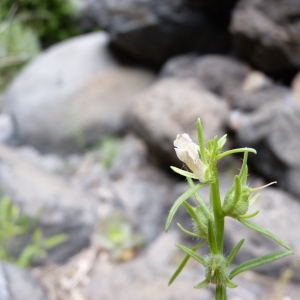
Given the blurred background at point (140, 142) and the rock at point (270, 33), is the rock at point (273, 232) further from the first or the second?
the rock at point (270, 33)

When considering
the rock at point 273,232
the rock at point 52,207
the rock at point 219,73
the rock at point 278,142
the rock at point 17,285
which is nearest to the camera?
the rock at point 17,285

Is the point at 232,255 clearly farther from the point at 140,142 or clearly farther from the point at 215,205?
the point at 140,142

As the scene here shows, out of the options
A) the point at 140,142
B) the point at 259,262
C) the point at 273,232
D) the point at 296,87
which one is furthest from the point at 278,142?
the point at 259,262

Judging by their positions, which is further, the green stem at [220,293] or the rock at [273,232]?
the rock at [273,232]

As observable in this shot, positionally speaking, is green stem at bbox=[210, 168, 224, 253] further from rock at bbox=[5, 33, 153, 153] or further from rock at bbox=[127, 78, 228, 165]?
rock at bbox=[5, 33, 153, 153]

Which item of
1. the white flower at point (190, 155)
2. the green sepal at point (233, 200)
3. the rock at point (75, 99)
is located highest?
the white flower at point (190, 155)

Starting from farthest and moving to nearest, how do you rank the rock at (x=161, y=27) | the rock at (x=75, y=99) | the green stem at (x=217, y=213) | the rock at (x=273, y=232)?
Answer: the rock at (x=75, y=99) → the rock at (x=161, y=27) → the rock at (x=273, y=232) → the green stem at (x=217, y=213)

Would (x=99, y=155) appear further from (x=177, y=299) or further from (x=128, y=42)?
(x=177, y=299)

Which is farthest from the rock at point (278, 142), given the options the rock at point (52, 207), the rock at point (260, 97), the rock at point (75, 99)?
the rock at point (75, 99)

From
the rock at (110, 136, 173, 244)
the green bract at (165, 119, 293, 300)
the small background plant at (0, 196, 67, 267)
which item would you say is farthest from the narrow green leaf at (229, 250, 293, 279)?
the rock at (110, 136, 173, 244)
